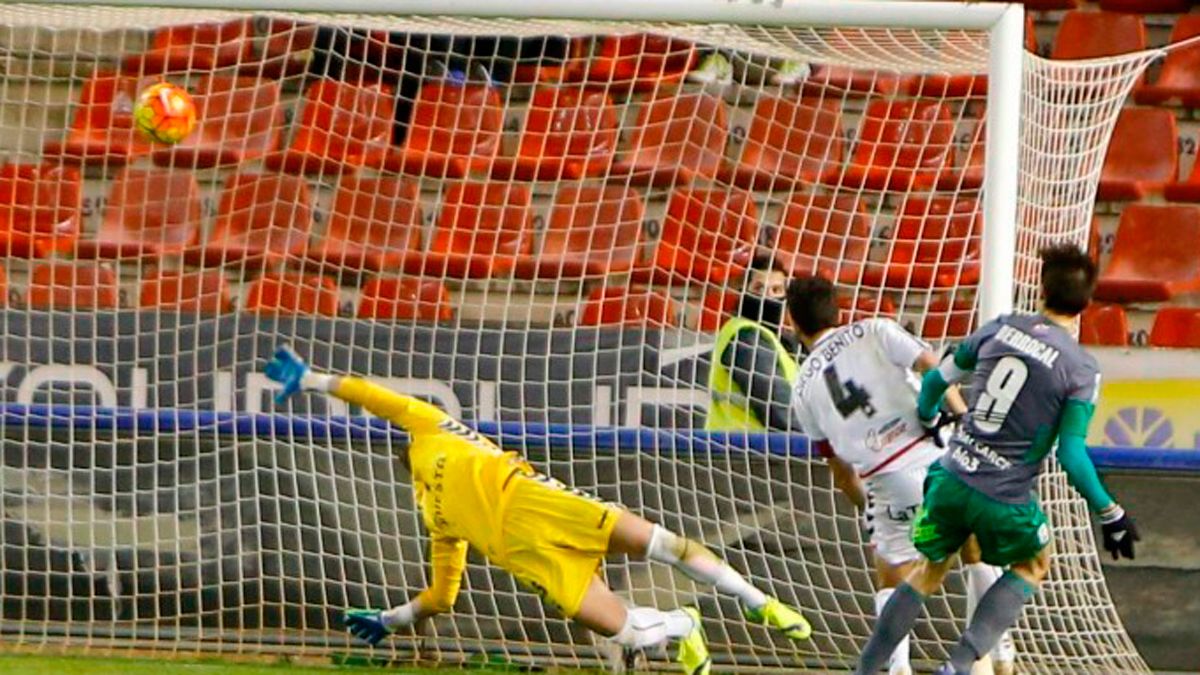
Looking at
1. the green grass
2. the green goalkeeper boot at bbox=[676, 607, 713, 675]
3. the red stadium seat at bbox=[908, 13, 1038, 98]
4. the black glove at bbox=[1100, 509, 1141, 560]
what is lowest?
the green grass

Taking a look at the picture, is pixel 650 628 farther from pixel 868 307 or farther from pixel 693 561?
pixel 868 307

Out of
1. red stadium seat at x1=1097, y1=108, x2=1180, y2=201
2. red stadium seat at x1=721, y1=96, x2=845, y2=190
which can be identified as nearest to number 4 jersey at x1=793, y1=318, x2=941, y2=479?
red stadium seat at x1=721, y1=96, x2=845, y2=190

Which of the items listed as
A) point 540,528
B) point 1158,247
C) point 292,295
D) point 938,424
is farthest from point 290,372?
point 1158,247

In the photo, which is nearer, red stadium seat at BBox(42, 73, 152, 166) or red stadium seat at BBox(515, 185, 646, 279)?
red stadium seat at BBox(515, 185, 646, 279)

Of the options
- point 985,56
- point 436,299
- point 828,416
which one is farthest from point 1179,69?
point 828,416

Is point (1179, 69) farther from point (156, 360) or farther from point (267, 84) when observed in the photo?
point (156, 360)

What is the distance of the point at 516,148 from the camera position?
9.18 meters

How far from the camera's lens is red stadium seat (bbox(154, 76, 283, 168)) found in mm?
9180

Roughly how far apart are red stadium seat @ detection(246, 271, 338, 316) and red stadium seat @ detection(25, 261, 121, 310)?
1.79 ft

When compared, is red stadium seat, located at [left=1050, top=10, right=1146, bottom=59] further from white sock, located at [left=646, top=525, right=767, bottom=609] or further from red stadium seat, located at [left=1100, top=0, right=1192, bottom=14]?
white sock, located at [left=646, top=525, right=767, bottom=609]

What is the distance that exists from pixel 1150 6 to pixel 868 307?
3356mm

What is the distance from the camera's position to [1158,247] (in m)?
10.5

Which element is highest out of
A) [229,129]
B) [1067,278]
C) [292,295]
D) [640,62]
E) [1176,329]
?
[1067,278]

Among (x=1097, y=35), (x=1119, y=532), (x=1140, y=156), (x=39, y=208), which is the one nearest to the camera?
(x=1119, y=532)
